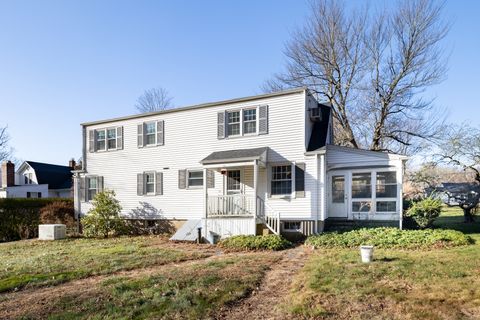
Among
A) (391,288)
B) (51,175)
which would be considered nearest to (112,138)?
(391,288)

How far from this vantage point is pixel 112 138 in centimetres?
1775

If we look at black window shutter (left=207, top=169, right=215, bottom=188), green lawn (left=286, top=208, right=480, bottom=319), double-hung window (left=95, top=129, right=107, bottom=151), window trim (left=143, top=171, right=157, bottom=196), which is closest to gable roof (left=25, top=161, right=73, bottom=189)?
double-hung window (left=95, top=129, right=107, bottom=151)

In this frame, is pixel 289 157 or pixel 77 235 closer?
pixel 289 157

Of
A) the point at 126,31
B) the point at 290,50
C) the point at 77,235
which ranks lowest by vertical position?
the point at 77,235

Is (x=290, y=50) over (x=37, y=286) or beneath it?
over

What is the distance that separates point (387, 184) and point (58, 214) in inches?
665

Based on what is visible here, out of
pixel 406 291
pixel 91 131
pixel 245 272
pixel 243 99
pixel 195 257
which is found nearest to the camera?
pixel 406 291

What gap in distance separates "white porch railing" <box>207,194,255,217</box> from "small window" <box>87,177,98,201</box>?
25.7ft

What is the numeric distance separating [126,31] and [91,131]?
266 inches

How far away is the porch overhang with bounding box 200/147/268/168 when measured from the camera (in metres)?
13.1

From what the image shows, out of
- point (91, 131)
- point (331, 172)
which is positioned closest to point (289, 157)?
point (331, 172)

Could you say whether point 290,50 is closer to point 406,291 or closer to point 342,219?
point 342,219

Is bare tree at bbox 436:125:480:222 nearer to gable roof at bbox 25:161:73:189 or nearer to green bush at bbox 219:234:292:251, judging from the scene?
green bush at bbox 219:234:292:251

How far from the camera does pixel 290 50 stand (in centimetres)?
2384
